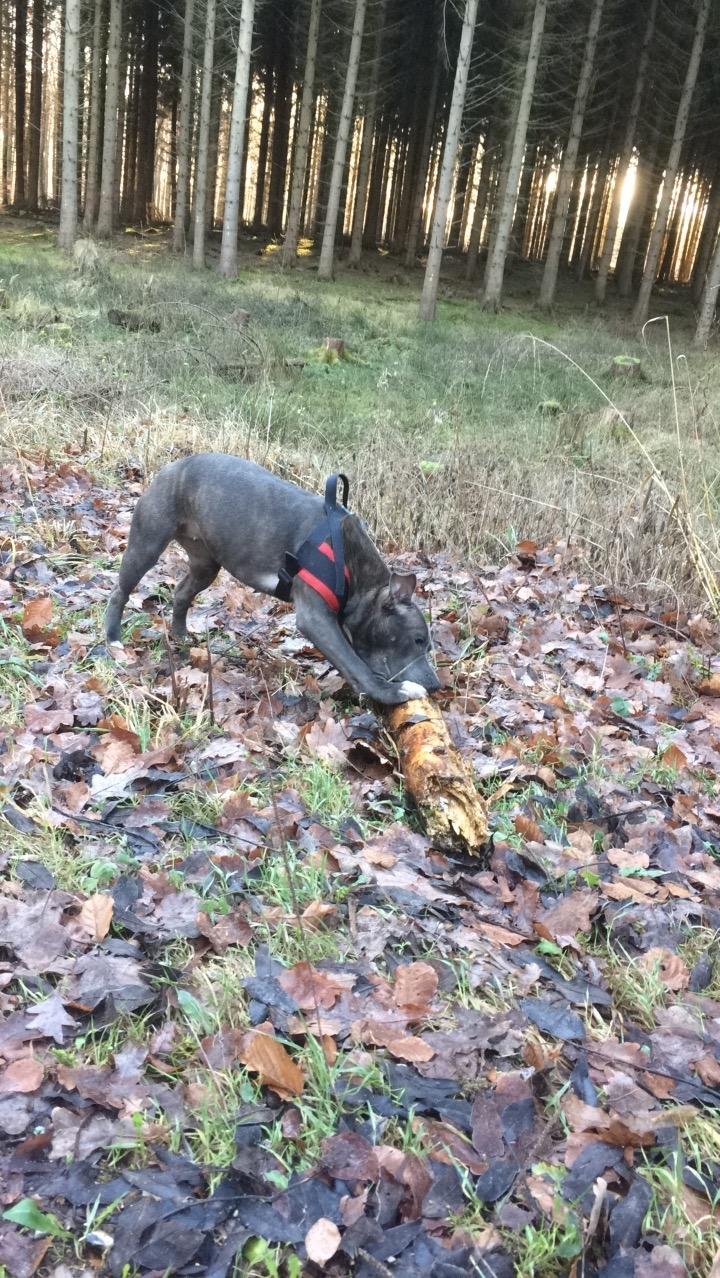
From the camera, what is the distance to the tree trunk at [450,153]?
20.1 m

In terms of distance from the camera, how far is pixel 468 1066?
2324 mm

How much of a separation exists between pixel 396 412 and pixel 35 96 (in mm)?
33597

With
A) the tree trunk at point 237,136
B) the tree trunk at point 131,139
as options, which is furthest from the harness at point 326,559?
the tree trunk at point 131,139

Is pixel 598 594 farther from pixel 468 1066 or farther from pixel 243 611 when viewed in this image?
pixel 468 1066

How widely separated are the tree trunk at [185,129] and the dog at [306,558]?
26.8 meters

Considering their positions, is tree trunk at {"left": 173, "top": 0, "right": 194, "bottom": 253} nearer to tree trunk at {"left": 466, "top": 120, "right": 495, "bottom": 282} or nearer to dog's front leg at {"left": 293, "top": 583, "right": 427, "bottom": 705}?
tree trunk at {"left": 466, "top": 120, "right": 495, "bottom": 282}

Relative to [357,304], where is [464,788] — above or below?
below

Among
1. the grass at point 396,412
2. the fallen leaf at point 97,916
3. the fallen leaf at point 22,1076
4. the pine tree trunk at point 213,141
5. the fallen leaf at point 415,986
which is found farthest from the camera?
the pine tree trunk at point 213,141

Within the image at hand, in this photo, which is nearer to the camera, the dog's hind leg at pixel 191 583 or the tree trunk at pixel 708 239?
the dog's hind leg at pixel 191 583

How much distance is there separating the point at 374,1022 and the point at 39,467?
7.13 metres

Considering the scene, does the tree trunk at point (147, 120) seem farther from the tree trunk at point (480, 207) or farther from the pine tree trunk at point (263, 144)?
the tree trunk at point (480, 207)

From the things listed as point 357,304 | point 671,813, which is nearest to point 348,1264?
point 671,813

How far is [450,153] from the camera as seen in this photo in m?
20.7

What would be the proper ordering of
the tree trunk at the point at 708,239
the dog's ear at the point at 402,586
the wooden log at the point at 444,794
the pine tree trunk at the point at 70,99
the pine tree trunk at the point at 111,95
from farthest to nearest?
the tree trunk at the point at 708,239 < the pine tree trunk at the point at 111,95 < the pine tree trunk at the point at 70,99 < the dog's ear at the point at 402,586 < the wooden log at the point at 444,794
